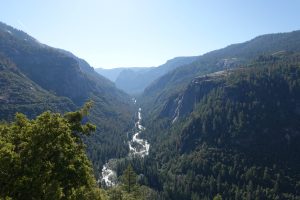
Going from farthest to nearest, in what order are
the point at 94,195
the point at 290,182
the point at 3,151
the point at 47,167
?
the point at 290,182
the point at 94,195
the point at 47,167
the point at 3,151

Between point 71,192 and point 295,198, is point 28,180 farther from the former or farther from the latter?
point 295,198

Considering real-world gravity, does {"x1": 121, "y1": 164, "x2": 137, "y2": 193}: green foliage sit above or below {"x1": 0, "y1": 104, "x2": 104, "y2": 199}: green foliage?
below

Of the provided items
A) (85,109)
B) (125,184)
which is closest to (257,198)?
(125,184)

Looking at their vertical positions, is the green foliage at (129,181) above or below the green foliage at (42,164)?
below

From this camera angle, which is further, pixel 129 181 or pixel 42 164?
pixel 129 181

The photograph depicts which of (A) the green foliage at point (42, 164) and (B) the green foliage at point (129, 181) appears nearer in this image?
(A) the green foliage at point (42, 164)

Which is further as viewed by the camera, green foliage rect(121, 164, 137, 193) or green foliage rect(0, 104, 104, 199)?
green foliage rect(121, 164, 137, 193)

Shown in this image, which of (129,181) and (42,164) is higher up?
(42,164)

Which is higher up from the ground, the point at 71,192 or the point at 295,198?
the point at 71,192
